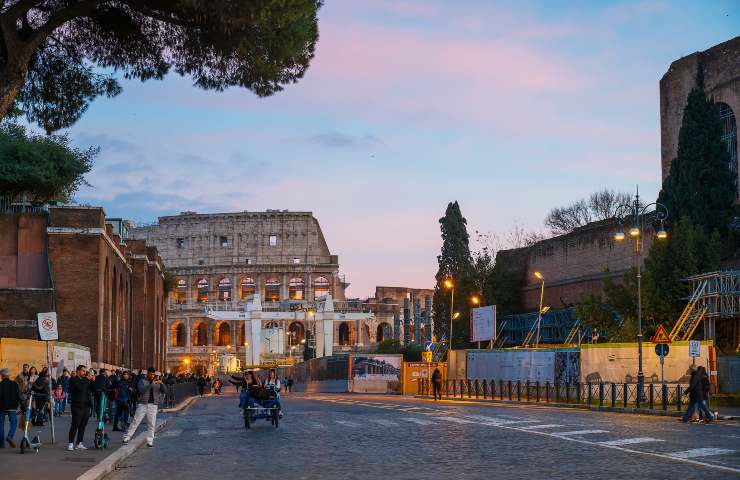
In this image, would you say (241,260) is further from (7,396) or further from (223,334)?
(7,396)

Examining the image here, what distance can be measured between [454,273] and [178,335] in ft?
269

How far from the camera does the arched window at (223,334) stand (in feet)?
502

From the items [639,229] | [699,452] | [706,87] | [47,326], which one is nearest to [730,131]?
[706,87]

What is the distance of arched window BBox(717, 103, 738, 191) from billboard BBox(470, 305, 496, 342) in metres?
15.5

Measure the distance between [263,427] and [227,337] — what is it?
12938cm

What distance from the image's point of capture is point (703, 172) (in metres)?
51.9

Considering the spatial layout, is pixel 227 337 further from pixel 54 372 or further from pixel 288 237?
pixel 54 372

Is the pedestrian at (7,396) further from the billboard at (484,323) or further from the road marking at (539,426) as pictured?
the billboard at (484,323)

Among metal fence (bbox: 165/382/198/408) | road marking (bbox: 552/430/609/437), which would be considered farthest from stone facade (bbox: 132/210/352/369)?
road marking (bbox: 552/430/609/437)

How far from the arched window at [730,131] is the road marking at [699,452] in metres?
41.8

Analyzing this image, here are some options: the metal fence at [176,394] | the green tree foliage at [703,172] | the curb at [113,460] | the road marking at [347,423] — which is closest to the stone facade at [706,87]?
the green tree foliage at [703,172]

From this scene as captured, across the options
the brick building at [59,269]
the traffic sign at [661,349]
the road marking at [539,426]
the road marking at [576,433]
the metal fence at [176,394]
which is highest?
the brick building at [59,269]

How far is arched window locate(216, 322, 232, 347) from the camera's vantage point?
15288cm

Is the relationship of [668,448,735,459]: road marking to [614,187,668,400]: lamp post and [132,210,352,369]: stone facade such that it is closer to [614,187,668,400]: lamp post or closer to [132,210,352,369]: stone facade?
[614,187,668,400]: lamp post
